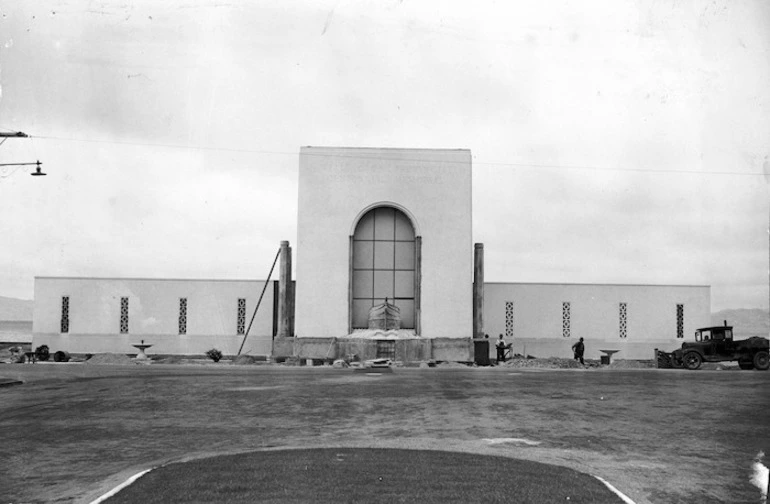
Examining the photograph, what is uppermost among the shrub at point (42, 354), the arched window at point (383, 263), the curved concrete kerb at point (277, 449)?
the arched window at point (383, 263)

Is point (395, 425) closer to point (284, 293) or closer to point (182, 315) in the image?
point (284, 293)

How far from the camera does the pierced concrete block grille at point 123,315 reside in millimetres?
44969

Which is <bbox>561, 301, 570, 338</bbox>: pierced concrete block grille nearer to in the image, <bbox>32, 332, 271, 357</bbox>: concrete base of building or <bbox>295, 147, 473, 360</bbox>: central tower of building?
<bbox>295, 147, 473, 360</bbox>: central tower of building

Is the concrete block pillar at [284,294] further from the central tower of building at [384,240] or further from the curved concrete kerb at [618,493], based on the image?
the curved concrete kerb at [618,493]

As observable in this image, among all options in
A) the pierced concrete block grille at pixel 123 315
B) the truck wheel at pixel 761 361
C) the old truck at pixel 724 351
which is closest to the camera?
the truck wheel at pixel 761 361

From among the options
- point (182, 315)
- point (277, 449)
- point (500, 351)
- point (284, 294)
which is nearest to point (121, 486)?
point (277, 449)

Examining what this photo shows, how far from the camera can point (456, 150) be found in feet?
141

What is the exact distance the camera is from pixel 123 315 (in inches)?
1775

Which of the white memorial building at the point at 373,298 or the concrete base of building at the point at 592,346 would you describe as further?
the concrete base of building at the point at 592,346

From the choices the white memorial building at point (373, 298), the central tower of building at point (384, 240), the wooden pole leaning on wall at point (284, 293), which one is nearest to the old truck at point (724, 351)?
the white memorial building at point (373, 298)

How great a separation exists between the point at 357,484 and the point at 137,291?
126ft

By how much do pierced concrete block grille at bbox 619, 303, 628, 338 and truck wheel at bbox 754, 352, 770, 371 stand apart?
9.83 metres

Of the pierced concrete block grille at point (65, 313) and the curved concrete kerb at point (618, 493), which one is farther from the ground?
the pierced concrete block grille at point (65, 313)

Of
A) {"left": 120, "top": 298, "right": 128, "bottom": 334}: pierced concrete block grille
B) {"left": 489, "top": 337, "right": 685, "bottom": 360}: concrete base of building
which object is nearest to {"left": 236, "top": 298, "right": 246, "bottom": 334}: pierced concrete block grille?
{"left": 120, "top": 298, "right": 128, "bottom": 334}: pierced concrete block grille
